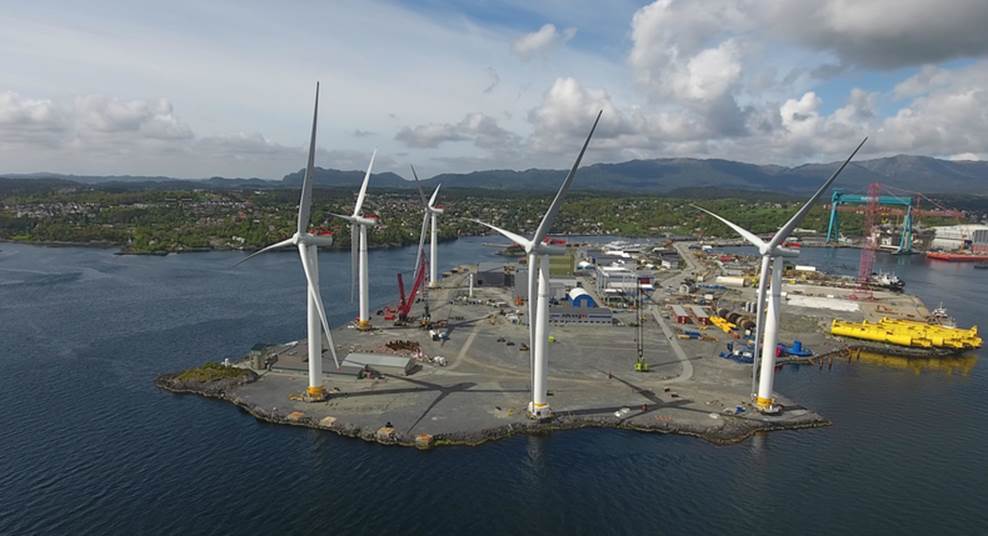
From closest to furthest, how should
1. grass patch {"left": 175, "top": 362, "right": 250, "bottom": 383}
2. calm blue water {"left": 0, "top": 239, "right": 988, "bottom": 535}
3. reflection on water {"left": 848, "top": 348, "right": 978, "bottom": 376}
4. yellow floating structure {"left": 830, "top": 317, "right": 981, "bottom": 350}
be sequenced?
calm blue water {"left": 0, "top": 239, "right": 988, "bottom": 535} < grass patch {"left": 175, "top": 362, "right": 250, "bottom": 383} < reflection on water {"left": 848, "top": 348, "right": 978, "bottom": 376} < yellow floating structure {"left": 830, "top": 317, "right": 981, "bottom": 350}

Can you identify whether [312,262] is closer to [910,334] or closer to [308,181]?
[308,181]

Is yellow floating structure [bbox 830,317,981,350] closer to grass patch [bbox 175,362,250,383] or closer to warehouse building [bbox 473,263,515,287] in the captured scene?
warehouse building [bbox 473,263,515,287]

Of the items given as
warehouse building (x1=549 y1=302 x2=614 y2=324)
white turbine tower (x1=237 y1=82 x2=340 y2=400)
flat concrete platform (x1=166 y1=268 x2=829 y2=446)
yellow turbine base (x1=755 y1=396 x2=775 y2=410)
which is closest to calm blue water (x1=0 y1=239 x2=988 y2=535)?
flat concrete platform (x1=166 y1=268 x2=829 y2=446)

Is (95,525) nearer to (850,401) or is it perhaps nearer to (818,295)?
(850,401)

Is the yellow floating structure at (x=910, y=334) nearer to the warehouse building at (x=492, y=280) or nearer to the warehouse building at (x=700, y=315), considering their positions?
the warehouse building at (x=700, y=315)

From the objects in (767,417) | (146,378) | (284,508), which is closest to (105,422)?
(146,378)

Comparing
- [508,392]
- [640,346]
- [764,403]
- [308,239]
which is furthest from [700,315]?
[308,239]
